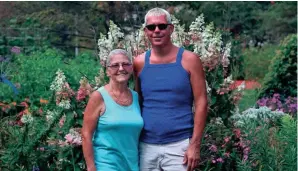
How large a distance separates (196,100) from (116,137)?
54 centimetres

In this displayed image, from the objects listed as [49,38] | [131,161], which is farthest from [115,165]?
[49,38]

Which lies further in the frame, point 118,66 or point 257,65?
point 257,65

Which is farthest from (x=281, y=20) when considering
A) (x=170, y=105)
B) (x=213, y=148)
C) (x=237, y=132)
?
(x=170, y=105)

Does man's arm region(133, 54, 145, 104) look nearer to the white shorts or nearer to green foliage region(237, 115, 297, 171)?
the white shorts

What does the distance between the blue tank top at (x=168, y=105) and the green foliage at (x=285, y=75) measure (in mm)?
6089

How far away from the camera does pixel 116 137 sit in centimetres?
360

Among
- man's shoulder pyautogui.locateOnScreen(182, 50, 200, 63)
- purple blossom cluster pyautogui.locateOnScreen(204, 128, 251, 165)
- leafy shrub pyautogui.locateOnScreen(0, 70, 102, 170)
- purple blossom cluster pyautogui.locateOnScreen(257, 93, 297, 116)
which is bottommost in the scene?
purple blossom cluster pyautogui.locateOnScreen(257, 93, 297, 116)

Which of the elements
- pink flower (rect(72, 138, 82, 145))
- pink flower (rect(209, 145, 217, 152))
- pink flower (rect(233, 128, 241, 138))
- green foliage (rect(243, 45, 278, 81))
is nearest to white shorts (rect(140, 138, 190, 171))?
pink flower (rect(72, 138, 82, 145))

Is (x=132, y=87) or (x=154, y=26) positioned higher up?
(x=154, y=26)

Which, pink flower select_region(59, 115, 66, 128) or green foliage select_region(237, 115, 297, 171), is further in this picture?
pink flower select_region(59, 115, 66, 128)

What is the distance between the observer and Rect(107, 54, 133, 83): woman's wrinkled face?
3.65 metres

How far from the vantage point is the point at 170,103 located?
3.69 m

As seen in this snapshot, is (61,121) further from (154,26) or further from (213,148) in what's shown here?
(154,26)

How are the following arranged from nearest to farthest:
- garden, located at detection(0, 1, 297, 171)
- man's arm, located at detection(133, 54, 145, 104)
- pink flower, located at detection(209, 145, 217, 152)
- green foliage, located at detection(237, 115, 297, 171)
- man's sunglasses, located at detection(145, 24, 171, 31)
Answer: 1. man's sunglasses, located at detection(145, 24, 171, 31)
2. man's arm, located at detection(133, 54, 145, 104)
3. green foliage, located at detection(237, 115, 297, 171)
4. garden, located at detection(0, 1, 297, 171)
5. pink flower, located at detection(209, 145, 217, 152)
